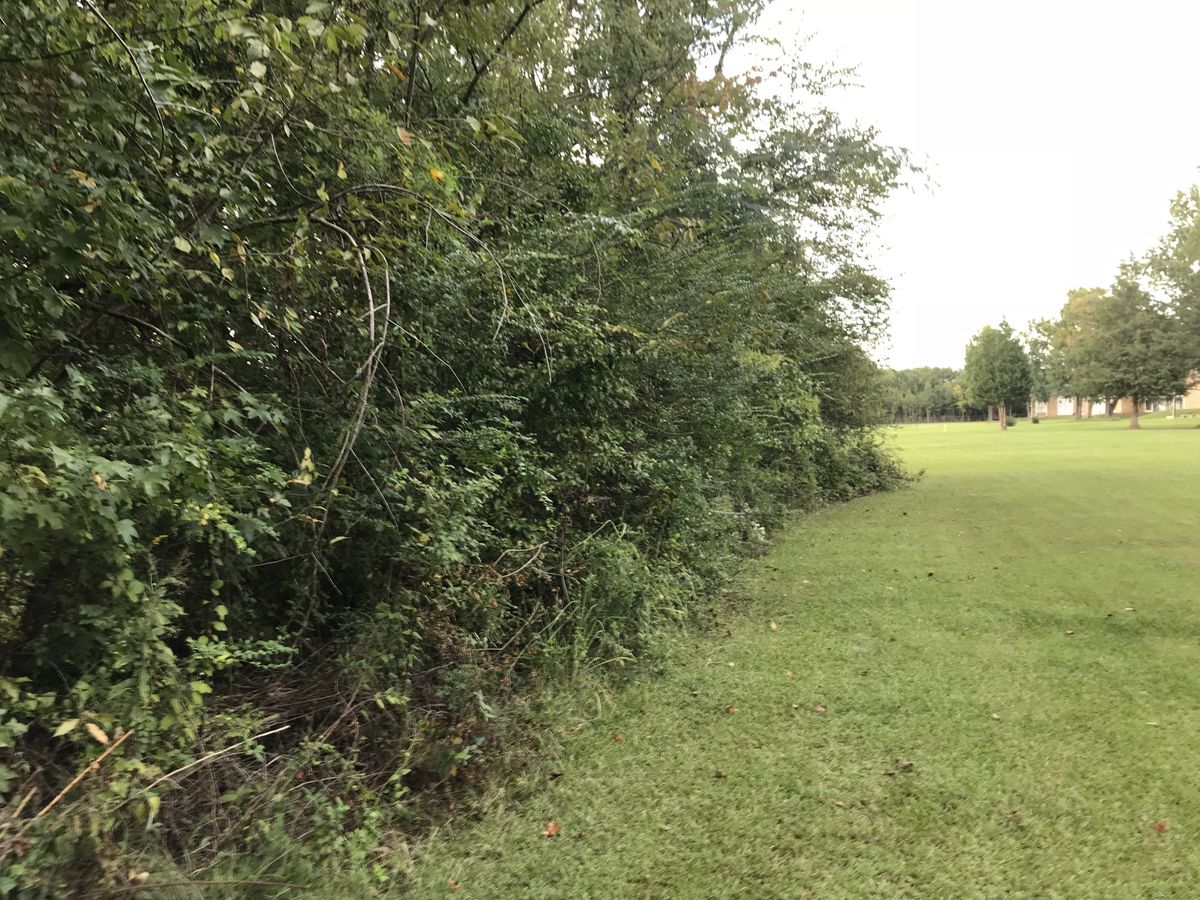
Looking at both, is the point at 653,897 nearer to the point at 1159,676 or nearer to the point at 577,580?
the point at 577,580

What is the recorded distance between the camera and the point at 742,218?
29.1 feet

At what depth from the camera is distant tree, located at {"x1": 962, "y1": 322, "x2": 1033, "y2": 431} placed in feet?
203

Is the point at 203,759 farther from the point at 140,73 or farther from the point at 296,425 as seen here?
the point at 140,73

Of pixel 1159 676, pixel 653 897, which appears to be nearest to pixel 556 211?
pixel 653 897

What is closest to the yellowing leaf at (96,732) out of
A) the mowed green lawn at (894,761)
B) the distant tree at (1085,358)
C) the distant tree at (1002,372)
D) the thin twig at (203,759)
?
the thin twig at (203,759)

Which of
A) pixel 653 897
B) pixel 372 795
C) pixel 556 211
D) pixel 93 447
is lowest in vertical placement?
pixel 653 897

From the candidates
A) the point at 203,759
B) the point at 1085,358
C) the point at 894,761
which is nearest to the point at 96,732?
the point at 203,759

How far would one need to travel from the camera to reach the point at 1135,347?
4138cm

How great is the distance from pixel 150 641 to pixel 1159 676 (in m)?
5.90

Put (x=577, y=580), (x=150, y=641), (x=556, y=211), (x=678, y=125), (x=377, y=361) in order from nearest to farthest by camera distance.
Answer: (x=150, y=641) < (x=377, y=361) < (x=577, y=580) < (x=556, y=211) < (x=678, y=125)

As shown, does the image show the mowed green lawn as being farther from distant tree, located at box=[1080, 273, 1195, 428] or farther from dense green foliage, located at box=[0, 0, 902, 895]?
distant tree, located at box=[1080, 273, 1195, 428]

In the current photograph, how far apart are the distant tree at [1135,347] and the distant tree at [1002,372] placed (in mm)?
18235

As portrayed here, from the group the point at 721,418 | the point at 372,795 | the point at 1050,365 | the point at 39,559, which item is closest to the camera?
A: the point at 39,559

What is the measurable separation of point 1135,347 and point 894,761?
49.5m
